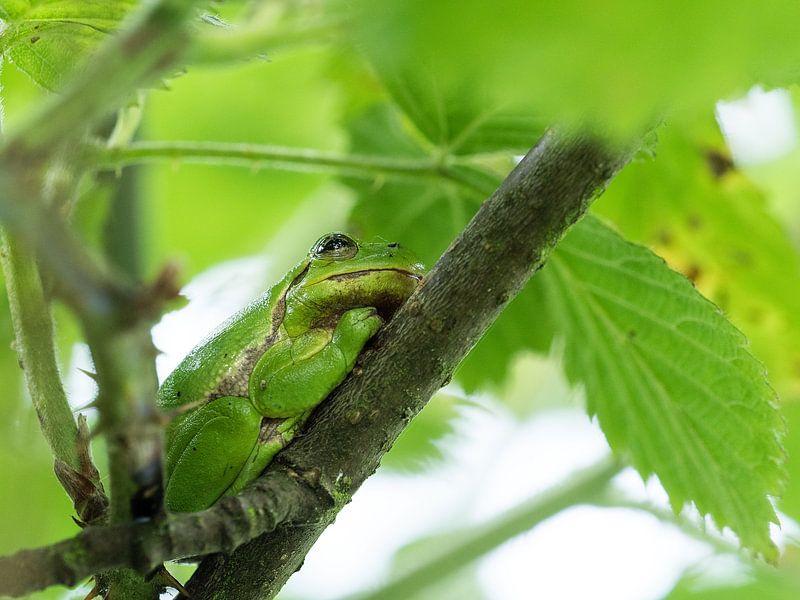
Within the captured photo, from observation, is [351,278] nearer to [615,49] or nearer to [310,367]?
[310,367]

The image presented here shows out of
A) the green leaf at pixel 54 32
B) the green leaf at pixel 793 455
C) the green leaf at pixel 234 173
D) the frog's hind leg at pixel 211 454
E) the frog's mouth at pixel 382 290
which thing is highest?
the green leaf at pixel 234 173

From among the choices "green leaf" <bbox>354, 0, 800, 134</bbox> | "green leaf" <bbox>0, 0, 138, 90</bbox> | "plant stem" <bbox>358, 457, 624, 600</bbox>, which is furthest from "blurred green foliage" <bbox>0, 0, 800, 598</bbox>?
"green leaf" <bbox>354, 0, 800, 134</bbox>

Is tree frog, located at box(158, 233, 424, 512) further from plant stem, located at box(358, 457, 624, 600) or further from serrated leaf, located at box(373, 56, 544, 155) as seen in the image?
plant stem, located at box(358, 457, 624, 600)

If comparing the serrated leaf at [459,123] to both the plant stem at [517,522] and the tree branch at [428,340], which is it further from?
the plant stem at [517,522]

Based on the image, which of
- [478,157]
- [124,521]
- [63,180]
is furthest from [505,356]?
[63,180]

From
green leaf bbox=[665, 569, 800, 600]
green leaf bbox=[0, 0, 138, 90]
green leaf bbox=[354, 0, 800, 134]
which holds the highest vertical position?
green leaf bbox=[0, 0, 138, 90]

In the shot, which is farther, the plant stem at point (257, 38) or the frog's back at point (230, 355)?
the frog's back at point (230, 355)

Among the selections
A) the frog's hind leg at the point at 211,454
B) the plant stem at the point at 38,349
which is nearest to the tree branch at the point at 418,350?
the plant stem at the point at 38,349
